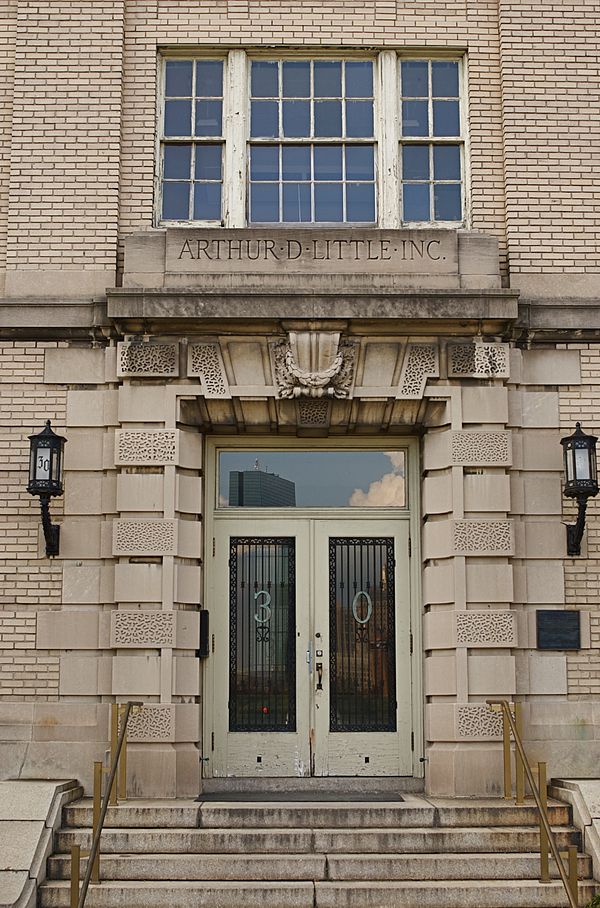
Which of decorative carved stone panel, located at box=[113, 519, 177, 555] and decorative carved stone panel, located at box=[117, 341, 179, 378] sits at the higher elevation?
decorative carved stone panel, located at box=[117, 341, 179, 378]

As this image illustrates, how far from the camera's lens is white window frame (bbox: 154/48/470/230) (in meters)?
10.8

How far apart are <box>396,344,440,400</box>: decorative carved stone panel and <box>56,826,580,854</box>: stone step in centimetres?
381

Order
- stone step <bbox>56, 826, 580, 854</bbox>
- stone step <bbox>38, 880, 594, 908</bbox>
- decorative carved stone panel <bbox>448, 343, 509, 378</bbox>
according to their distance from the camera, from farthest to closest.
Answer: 1. decorative carved stone panel <bbox>448, 343, 509, 378</bbox>
2. stone step <bbox>56, 826, 580, 854</bbox>
3. stone step <bbox>38, 880, 594, 908</bbox>

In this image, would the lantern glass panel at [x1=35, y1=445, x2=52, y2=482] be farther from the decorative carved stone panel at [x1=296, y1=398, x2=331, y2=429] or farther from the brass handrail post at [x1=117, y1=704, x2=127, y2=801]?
the decorative carved stone panel at [x1=296, y1=398, x2=331, y2=429]

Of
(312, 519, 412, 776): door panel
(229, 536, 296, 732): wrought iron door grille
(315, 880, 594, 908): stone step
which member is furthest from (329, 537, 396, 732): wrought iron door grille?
(315, 880, 594, 908): stone step

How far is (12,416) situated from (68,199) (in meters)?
2.14

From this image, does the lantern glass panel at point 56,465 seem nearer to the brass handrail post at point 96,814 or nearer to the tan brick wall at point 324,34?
the brass handrail post at point 96,814

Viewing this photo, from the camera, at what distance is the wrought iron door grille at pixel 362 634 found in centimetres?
1042

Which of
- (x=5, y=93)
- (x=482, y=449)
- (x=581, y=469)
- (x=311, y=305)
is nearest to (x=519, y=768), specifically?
(x=581, y=469)

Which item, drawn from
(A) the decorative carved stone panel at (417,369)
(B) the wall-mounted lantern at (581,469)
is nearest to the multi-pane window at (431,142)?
(A) the decorative carved stone panel at (417,369)

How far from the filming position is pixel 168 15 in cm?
1102

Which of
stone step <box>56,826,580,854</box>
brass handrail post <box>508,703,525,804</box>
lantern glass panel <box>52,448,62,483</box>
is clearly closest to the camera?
stone step <box>56,826,580,854</box>

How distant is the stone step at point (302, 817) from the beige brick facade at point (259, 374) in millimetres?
658

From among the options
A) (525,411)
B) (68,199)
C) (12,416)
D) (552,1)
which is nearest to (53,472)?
(12,416)
